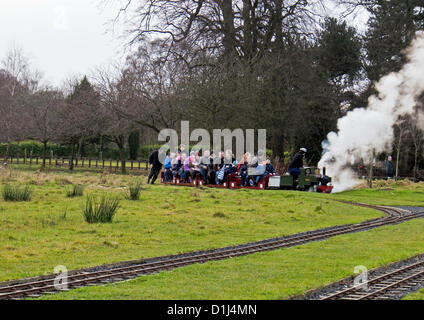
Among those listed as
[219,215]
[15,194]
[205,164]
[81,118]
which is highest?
[81,118]

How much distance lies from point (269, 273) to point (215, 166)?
2412cm

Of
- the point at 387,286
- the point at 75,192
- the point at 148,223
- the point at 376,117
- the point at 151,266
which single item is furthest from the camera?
the point at 376,117

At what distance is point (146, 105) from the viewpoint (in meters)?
49.6

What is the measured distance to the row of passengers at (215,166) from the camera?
34.5m

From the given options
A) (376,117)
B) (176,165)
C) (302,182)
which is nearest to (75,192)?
(176,165)

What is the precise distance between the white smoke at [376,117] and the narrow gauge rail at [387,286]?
64.4 ft

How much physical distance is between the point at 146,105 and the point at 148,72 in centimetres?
261

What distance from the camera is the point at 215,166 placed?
122ft

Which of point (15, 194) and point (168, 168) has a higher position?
point (168, 168)

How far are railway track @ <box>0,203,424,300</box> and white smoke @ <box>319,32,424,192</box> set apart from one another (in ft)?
37.3

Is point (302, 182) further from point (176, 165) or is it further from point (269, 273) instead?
point (269, 273)

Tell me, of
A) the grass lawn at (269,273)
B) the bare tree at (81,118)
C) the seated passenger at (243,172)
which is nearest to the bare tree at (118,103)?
the bare tree at (81,118)

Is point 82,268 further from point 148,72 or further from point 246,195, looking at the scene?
point 148,72

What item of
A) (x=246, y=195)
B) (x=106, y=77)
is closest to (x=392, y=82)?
(x=246, y=195)
